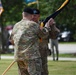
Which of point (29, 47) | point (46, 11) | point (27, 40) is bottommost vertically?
point (29, 47)

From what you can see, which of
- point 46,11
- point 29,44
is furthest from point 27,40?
point 46,11

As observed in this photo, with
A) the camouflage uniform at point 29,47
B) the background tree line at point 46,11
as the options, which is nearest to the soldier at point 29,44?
the camouflage uniform at point 29,47

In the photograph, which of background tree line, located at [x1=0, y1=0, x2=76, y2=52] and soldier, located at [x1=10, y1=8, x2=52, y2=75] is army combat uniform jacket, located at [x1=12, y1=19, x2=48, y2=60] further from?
background tree line, located at [x1=0, y1=0, x2=76, y2=52]

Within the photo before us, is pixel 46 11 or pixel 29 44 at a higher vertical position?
pixel 46 11

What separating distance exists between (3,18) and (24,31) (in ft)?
67.3

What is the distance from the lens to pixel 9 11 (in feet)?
94.5

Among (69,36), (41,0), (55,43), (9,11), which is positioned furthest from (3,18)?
(69,36)

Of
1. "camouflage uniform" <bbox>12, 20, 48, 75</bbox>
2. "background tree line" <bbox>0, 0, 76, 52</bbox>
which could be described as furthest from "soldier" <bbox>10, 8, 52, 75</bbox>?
"background tree line" <bbox>0, 0, 76, 52</bbox>

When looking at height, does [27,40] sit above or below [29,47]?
above

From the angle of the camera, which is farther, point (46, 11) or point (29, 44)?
point (46, 11)

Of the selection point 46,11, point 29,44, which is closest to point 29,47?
point 29,44

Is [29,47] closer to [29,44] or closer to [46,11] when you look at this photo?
[29,44]

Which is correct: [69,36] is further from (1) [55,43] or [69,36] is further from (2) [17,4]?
(1) [55,43]

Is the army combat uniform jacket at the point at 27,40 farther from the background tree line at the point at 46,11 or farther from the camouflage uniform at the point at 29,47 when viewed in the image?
the background tree line at the point at 46,11
